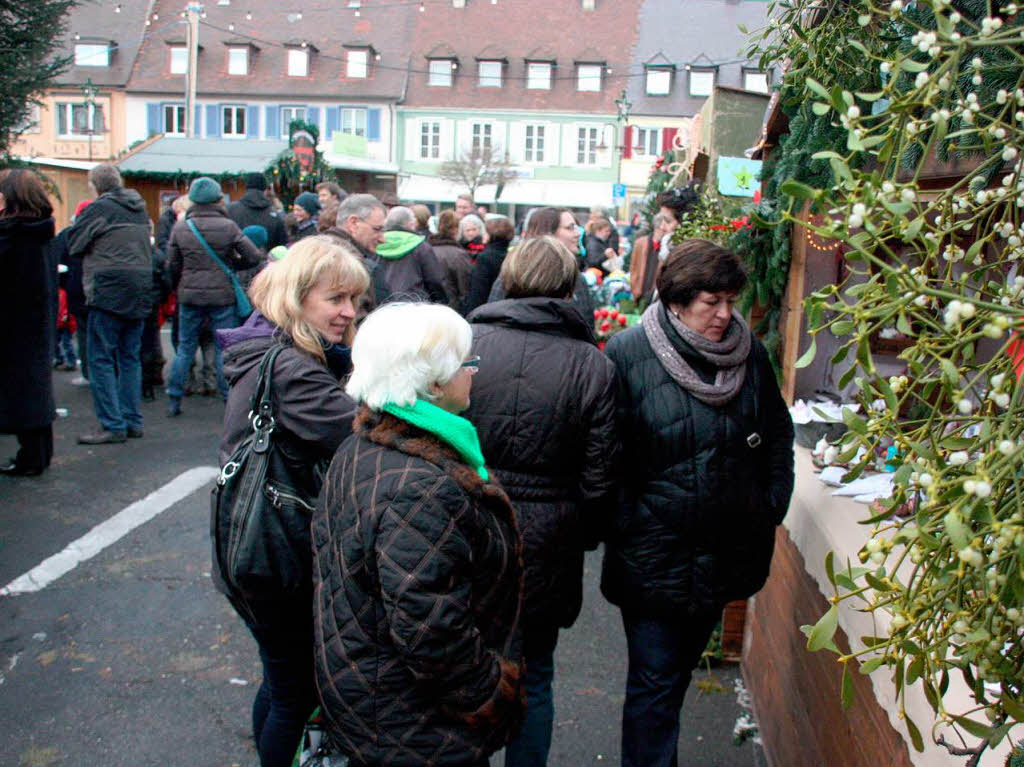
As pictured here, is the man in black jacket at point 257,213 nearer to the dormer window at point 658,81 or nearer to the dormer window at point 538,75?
the dormer window at point 658,81

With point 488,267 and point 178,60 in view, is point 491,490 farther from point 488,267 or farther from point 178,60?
point 178,60

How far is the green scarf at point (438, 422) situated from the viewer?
2.28 metres

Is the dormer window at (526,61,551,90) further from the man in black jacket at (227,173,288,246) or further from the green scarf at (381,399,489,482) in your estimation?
the green scarf at (381,399,489,482)

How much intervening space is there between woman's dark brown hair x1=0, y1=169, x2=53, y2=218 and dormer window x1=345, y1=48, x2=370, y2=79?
41034mm

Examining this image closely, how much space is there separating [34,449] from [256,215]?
3999 millimetres

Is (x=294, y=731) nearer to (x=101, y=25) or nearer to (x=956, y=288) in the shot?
(x=956, y=288)

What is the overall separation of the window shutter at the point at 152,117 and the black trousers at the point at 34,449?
41.6 meters

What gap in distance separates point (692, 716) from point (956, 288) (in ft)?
9.81

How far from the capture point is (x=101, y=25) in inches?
1779

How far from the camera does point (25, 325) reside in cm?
646

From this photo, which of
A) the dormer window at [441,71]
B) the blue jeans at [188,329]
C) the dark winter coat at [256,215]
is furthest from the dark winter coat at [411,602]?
the dormer window at [441,71]

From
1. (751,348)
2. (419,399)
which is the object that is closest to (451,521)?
(419,399)

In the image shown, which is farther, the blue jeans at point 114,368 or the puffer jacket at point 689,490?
the blue jeans at point 114,368

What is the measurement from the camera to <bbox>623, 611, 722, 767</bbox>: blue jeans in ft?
10.5
